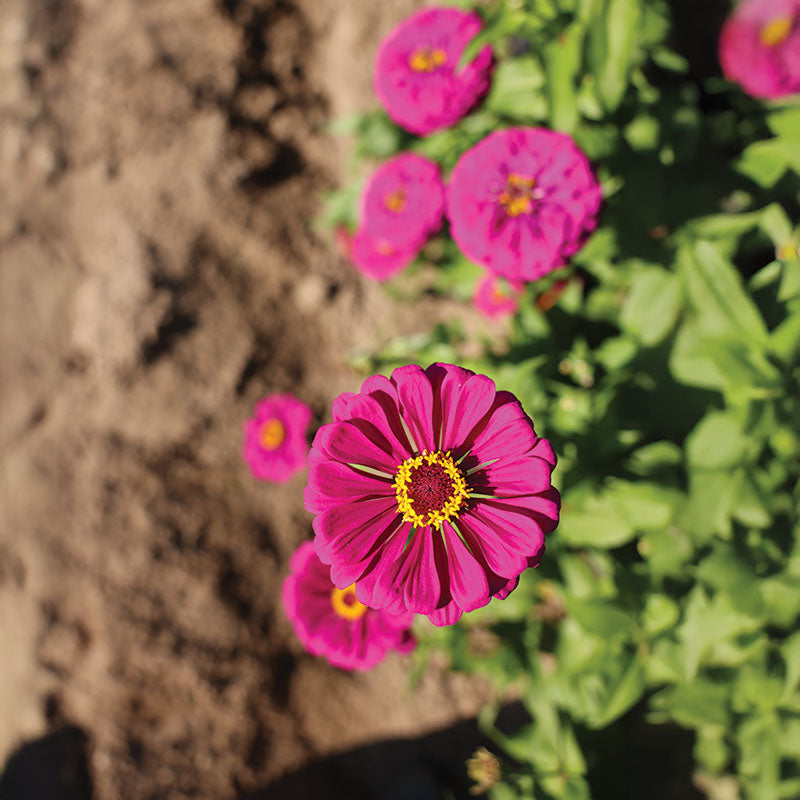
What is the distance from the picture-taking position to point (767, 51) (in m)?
1.80

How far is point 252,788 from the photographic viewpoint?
90.3 inches

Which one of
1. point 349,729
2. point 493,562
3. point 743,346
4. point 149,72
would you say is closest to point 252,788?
point 349,729

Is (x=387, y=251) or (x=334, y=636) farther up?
(x=387, y=251)

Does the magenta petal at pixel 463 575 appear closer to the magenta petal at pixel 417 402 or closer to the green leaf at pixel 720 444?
the magenta petal at pixel 417 402

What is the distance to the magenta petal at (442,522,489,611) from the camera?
1016 mm

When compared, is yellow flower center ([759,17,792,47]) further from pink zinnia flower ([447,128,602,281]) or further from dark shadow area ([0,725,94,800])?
dark shadow area ([0,725,94,800])

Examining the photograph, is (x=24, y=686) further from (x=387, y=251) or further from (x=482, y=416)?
(x=482, y=416)

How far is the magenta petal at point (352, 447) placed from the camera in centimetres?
105

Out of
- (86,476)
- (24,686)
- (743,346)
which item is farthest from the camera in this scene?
(86,476)

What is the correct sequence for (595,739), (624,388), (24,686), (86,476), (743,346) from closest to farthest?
(743,346)
(624,388)
(595,739)
(24,686)
(86,476)

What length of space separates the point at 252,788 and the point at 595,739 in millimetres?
1220

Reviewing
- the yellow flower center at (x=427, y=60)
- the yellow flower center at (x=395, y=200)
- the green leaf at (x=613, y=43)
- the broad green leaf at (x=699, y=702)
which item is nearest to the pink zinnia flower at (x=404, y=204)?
the yellow flower center at (x=395, y=200)

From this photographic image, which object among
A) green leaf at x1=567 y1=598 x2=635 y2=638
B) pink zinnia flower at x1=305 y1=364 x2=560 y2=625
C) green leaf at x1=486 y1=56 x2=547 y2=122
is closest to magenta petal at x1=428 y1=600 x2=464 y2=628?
pink zinnia flower at x1=305 y1=364 x2=560 y2=625

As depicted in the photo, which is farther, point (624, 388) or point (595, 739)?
point (595, 739)
